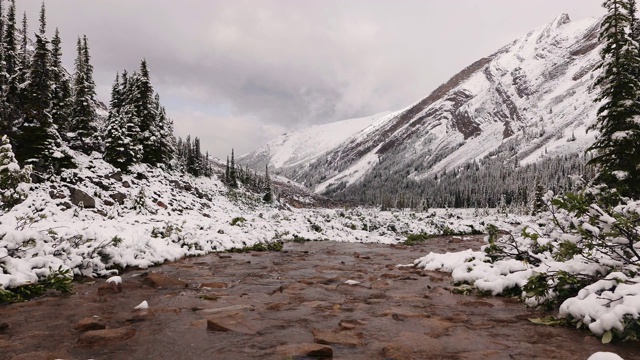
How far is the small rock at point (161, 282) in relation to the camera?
7.78 meters

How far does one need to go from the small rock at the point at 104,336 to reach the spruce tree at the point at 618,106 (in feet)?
58.2

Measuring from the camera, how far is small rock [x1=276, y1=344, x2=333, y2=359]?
399cm

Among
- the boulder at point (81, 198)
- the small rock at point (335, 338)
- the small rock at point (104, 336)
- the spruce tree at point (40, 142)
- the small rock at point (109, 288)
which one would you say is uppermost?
the spruce tree at point (40, 142)

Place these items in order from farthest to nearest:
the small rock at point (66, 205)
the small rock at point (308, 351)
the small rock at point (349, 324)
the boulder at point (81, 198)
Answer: the boulder at point (81, 198)
the small rock at point (66, 205)
the small rock at point (349, 324)
the small rock at point (308, 351)

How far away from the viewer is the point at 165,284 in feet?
25.9

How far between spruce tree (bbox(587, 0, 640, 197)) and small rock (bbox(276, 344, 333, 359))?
1614 cm

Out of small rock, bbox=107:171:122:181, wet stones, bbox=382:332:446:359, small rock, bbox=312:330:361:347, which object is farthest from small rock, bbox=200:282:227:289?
small rock, bbox=107:171:122:181

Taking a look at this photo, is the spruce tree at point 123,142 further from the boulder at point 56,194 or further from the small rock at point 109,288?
the small rock at point 109,288

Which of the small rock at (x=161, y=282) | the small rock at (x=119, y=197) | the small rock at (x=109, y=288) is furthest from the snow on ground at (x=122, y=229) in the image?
the small rock at (x=161, y=282)

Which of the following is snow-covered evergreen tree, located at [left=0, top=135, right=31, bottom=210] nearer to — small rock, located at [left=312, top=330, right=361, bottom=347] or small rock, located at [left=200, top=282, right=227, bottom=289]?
small rock, located at [left=200, top=282, right=227, bottom=289]

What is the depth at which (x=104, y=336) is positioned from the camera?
4465 millimetres

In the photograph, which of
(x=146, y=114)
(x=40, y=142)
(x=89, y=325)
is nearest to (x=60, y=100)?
(x=146, y=114)

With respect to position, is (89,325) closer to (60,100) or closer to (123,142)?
(123,142)

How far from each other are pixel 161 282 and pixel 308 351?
5.11 meters
